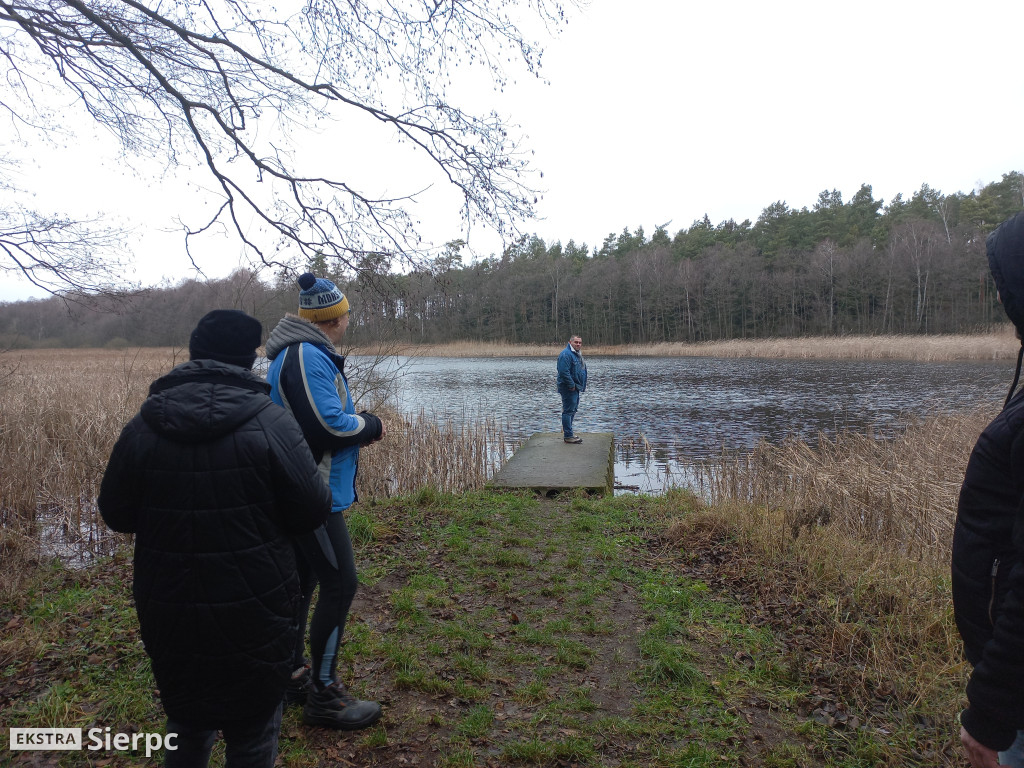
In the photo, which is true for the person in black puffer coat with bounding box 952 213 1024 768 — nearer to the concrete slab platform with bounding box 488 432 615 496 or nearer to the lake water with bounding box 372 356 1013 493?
the concrete slab platform with bounding box 488 432 615 496

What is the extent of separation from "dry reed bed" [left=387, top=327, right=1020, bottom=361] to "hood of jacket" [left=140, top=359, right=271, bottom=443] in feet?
61.4

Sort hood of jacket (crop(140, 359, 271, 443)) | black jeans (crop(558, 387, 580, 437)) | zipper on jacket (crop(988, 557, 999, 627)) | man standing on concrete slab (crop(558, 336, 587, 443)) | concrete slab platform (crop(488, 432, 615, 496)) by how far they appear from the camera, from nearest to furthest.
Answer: zipper on jacket (crop(988, 557, 999, 627)) → hood of jacket (crop(140, 359, 271, 443)) → concrete slab platform (crop(488, 432, 615, 496)) → man standing on concrete slab (crop(558, 336, 587, 443)) → black jeans (crop(558, 387, 580, 437))

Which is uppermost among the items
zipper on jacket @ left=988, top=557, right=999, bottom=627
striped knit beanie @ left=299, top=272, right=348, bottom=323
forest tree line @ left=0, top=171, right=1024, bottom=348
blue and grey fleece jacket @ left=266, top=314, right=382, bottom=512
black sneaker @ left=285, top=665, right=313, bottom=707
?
forest tree line @ left=0, top=171, right=1024, bottom=348

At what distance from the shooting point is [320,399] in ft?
7.76

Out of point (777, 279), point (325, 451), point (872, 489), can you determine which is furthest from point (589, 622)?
point (777, 279)

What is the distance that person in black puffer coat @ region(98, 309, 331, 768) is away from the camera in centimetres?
160

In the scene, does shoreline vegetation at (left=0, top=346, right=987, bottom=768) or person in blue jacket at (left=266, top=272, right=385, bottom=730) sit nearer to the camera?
person in blue jacket at (left=266, top=272, right=385, bottom=730)

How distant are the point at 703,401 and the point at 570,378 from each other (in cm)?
1085

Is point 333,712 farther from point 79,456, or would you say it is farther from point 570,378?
point 570,378

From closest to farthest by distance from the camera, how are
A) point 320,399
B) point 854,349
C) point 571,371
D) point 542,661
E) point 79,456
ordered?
1. point 320,399
2. point 542,661
3. point 79,456
4. point 571,371
5. point 854,349

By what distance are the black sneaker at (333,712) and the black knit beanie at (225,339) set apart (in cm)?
161

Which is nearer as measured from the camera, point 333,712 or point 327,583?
point 327,583

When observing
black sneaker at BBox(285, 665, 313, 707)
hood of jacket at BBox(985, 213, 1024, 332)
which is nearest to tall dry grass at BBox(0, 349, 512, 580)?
black sneaker at BBox(285, 665, 313, 707)

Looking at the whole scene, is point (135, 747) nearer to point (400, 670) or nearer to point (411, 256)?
point (400, 670)
